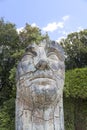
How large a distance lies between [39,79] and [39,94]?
251 millimetres

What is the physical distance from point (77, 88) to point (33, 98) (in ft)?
33.8

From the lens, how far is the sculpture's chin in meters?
5.73

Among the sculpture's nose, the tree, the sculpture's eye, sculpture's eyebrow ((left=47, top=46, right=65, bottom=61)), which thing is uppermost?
the tree

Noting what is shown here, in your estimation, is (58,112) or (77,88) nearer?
(58,112)

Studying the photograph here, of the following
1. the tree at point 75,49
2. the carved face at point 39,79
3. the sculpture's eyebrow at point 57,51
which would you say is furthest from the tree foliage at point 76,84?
the carved face at point 39,79

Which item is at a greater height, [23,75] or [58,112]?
[23,75]

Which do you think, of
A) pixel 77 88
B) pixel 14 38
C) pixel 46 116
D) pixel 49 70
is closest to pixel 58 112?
pixel 46 116

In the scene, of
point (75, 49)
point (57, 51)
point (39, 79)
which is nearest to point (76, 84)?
point (75, 49)

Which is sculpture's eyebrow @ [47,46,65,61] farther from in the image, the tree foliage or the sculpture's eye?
the tree foliage

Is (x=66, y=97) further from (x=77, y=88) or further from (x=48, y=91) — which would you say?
(x=48, y=91)

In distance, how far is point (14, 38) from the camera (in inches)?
853

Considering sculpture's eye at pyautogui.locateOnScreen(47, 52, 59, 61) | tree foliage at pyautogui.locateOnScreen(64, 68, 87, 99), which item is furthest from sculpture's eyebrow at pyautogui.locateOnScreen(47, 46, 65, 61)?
tree foliage at pyautogui.locateOnScreen(64, 68, 87, 99)

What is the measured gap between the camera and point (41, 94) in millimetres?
5723

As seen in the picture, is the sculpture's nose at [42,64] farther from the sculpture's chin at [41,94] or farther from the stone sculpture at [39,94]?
the sculpture's chin at [41,94]
